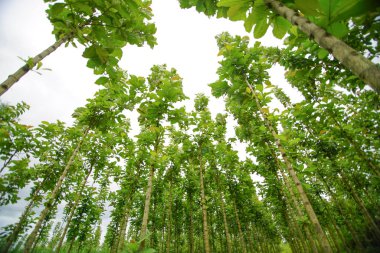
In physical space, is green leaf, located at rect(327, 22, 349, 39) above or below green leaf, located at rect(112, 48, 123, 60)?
below

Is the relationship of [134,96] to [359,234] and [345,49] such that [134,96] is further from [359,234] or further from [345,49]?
[359,234]

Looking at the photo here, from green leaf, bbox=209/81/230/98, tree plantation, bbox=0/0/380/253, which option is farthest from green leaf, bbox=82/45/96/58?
green leaf, bbox=209/81/230/98

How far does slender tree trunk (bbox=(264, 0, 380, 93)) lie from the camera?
91 cm

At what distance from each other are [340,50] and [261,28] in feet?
2.60

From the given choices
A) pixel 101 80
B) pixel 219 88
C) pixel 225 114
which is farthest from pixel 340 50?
pixel 225 114

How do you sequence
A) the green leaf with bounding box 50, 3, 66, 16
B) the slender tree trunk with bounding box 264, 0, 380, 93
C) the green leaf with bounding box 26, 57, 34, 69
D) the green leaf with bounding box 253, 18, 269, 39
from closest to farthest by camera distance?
the slender tree trunk with bounding box 264, 0, 380, 93 → the green leaf with bounding box 50, 3, 66, 16 → the green leaf with bounding box 253, 18, 269, 39 → the green leaf with bounding box 26, 57, 34, 69

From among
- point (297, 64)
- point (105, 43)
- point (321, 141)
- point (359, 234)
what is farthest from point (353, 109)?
point (105, 43)

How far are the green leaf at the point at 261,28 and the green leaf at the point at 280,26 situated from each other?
0.30 feet

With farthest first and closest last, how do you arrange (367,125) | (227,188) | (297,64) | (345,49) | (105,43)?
(227,188)
(367,125)
(297,64)
(105,43)
(345,49)

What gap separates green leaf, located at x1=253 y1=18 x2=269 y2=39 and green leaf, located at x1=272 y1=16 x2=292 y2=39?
0.09 metres

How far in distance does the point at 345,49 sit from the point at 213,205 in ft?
70.2

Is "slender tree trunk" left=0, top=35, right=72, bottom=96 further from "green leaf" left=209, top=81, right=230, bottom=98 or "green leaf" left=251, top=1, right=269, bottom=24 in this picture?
"green leaf" left=209, top=81, right=230, bottom=98

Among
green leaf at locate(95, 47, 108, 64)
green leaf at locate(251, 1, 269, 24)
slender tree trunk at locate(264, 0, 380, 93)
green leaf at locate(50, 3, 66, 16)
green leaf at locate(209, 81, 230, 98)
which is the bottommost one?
slender tree trunk at locate(264, 0, 380, 93)

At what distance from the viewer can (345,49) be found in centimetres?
111
